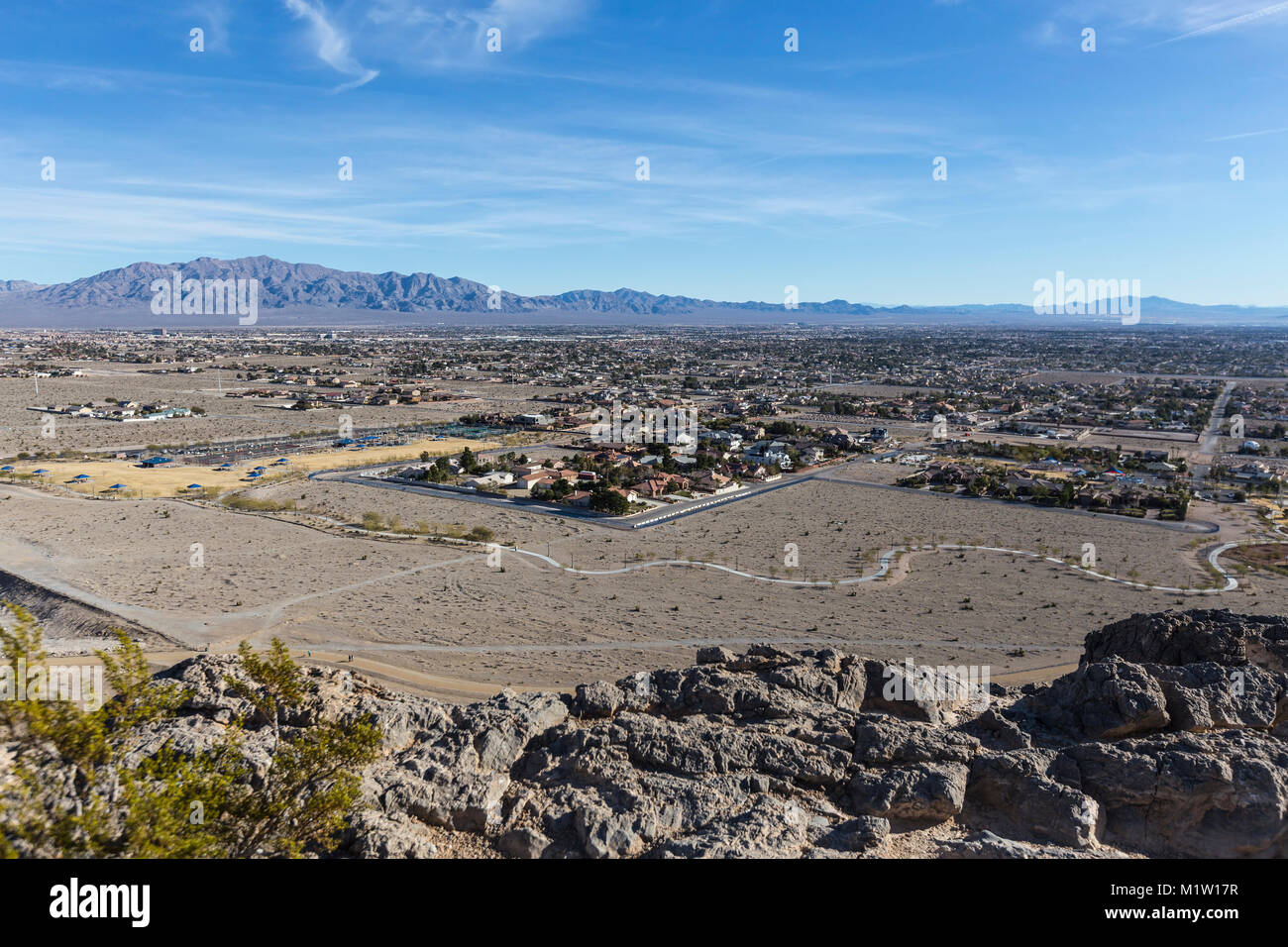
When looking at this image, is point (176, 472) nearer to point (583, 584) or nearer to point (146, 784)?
point (583, 584)

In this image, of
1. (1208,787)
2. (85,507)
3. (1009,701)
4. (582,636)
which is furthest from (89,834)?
(85,507)

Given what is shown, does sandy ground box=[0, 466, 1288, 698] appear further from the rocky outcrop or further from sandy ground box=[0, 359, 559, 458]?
sandy ground box=[0, 359, 559, 458]

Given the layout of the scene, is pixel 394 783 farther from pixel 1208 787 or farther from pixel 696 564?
pixel 696 564

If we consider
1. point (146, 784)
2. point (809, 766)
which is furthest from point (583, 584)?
point (146, 784)

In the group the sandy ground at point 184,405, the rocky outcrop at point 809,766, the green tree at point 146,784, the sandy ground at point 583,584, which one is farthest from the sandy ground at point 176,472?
the green tree at point 146,784

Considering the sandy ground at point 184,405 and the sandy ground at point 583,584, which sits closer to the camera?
the sandy ground at point 583,584

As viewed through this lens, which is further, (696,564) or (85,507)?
Result: (85,507)

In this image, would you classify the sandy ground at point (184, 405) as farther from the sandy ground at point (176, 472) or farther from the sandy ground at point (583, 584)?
the sandy ground at point (583, 584)

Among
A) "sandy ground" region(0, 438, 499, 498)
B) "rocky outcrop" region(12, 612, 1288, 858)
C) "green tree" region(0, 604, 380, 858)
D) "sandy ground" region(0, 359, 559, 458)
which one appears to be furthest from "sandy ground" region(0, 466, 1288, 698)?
"sandy ground" region(0, 359, 559, 458)
